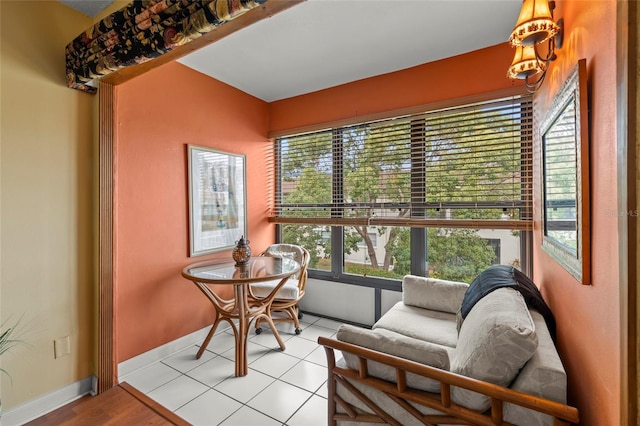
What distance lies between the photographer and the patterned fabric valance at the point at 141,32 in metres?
1.27

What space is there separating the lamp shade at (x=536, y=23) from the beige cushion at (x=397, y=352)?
150 cm

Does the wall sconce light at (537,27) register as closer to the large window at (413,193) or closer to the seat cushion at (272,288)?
the large window at (413,193)

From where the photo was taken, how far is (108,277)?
82.4 inches

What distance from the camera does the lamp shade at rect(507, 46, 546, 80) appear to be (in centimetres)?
153

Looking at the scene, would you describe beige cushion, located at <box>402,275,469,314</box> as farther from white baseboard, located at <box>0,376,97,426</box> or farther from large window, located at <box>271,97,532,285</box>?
white baseboard, located at <box>0,376,97,426</box>

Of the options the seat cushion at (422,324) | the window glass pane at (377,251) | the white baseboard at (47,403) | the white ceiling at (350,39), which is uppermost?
the white ceiling at (350,39)

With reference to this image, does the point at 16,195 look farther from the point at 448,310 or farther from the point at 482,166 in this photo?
the point at 482,166

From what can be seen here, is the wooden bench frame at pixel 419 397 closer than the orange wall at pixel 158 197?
Yes

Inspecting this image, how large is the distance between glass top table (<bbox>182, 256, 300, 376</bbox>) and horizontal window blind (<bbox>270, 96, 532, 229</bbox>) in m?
0.98

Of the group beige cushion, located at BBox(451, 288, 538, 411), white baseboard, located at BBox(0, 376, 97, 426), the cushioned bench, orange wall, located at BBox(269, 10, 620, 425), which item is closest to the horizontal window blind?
orange wall, located at BBox(269, 10, 620, 425)

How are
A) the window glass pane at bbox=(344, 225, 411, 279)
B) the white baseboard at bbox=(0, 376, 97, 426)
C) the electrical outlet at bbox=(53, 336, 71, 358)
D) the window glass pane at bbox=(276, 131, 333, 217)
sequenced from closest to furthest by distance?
the white baseboard at bbox=(0, 376, 97, 426), the electrical outlet at bbox=(53, 336, 71, 358), the window glass pane at bbox=(344, 225, 411, 279), the window glass pane at bbox=(276, 131, 333, 217)

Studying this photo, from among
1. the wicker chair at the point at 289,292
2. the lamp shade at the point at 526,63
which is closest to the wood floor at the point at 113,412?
the wicker chair at the point at 289,292

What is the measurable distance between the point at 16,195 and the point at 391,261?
2.96m

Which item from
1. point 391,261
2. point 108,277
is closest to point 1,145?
point 108,277
